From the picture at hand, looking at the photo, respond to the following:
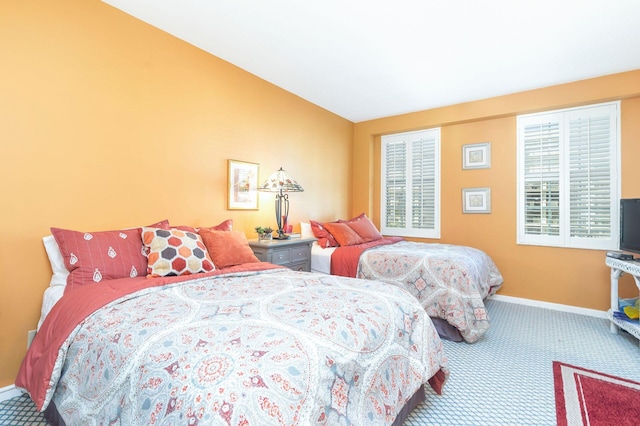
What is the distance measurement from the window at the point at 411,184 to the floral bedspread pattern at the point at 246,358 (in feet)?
10.5

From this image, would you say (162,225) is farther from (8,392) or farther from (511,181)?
(511,181)

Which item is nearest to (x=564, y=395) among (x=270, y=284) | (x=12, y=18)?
(x=270, y=284)

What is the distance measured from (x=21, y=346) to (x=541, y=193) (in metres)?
5.16

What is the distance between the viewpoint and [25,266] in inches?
77.3

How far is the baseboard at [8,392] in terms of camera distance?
1.90m

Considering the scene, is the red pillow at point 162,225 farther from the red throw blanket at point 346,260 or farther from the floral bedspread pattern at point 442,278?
the floral bedspread pattern at point 442,278

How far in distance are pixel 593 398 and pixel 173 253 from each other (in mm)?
2804

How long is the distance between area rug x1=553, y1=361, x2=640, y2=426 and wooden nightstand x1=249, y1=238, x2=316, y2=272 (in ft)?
7.48

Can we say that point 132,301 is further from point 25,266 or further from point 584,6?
point 584,6

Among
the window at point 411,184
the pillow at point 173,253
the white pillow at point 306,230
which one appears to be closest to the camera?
the pillow at point 173,253

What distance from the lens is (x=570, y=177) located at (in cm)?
367

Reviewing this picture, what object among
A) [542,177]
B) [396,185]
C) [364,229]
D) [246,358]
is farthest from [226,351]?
[396,185]

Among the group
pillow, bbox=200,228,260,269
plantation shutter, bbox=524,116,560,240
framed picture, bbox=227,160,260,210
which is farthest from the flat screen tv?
framed picture, bbox=227,160,260,210

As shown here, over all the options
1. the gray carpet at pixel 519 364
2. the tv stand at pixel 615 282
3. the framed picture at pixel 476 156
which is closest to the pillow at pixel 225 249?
the gray carpet at pixel 519 364
